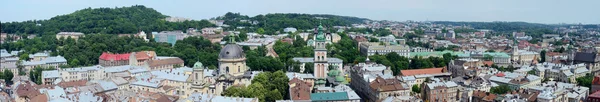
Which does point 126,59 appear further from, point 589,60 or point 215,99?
point 589,60

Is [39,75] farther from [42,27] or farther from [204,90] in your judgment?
[42,27]

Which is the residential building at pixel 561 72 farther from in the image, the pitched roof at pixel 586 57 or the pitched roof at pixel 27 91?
the pitched roof at pixel 27 91

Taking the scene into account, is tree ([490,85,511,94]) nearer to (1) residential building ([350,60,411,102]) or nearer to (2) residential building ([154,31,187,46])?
(1) residential building ([350,60,411,102])

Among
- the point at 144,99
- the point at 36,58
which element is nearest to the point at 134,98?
the point at 144,99

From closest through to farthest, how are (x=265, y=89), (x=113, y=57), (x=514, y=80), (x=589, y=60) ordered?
(x=265, y=89)
(x=514, y=80)
(x=589, y=60)
(x=113, y=57)

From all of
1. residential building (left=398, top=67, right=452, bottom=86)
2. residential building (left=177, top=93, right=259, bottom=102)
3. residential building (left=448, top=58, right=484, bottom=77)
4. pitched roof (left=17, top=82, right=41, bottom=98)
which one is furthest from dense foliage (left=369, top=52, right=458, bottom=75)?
pitched roof (left=17, top=82, right=41, bottom=98)

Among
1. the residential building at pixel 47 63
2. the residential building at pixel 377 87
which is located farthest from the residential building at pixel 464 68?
the residential building at pixel 47 63

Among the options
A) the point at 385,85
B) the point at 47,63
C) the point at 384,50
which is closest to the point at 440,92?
the point at 385,85
